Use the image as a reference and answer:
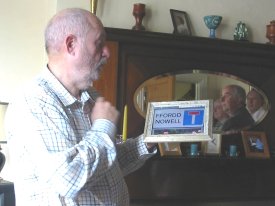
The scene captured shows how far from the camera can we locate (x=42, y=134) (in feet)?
3.86

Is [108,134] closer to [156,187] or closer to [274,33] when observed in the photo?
[156,187]

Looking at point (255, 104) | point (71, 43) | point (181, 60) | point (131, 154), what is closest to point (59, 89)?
point (71, 43)

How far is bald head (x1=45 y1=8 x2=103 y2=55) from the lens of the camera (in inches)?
52.7

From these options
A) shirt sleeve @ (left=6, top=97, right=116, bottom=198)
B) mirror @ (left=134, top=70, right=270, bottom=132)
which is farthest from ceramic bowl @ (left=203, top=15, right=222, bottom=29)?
shirt sleeve @ (left=6, top=97, right=116, bottom=198)

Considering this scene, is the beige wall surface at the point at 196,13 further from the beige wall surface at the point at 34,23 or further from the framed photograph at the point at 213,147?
the framed photograph at the point at 213,147

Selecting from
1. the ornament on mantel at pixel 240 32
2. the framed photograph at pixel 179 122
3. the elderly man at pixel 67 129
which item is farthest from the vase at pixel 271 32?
the elderly man at pixel 67 129

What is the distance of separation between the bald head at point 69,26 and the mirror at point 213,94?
1.30 m

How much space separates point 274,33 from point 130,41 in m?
1.07

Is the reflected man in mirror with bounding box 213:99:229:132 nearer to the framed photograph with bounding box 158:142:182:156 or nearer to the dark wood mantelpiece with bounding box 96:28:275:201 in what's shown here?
the dark wood mantelpiece with bounding box 96:28:275:201

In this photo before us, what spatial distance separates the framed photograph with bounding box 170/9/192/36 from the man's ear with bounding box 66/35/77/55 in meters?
1.48

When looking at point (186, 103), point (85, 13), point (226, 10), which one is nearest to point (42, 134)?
point (85, 13)

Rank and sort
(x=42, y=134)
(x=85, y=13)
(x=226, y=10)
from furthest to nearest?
(x=226, y=10)
(x=85, y=13)
(x=42, y=134)

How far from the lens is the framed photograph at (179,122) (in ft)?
4.82

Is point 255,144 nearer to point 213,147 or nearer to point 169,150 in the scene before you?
point 213,147
